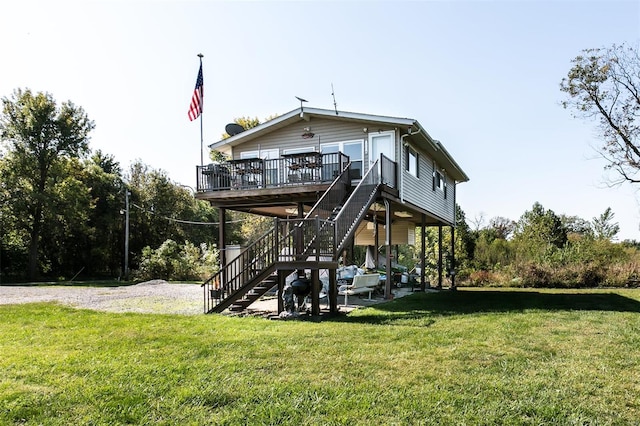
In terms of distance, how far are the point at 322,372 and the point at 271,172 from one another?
Answer: 33.5ft

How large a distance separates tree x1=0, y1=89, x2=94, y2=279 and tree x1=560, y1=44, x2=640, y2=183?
27626mm

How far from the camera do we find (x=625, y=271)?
18406 mm

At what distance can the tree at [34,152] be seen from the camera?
82.3 ft

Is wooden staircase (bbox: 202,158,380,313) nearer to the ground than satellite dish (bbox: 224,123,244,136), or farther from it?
nearer to the ground

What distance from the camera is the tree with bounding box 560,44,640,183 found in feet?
72.7

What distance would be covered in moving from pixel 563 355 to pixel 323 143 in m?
10.3

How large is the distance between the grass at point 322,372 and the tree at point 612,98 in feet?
61.1

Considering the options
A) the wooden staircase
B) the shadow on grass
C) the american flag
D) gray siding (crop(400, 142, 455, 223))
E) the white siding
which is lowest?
the shadow on grass

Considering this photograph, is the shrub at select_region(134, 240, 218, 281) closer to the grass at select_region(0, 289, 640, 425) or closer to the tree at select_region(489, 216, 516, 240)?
the grass at select_region(0, 289, 640, 425)

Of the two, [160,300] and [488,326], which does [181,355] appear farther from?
[160,300]

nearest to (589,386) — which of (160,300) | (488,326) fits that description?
(488,326)

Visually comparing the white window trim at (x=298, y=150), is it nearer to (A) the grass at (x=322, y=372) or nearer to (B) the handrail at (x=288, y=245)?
(B) the handrail at (x=288, y=245)

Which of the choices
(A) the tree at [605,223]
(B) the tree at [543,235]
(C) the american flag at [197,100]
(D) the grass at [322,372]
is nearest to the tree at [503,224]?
(A) the tree at [605,223]

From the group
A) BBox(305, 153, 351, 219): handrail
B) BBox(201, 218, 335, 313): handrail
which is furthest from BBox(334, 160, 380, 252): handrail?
BBox(305, 153, 351, 219): handrail
